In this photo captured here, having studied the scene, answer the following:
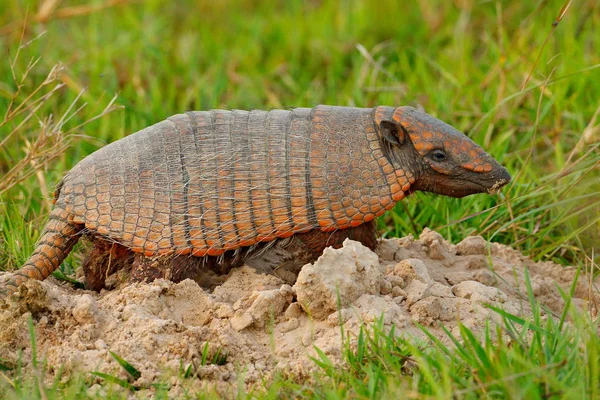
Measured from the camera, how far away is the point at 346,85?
9102mm

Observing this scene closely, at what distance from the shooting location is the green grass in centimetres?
423

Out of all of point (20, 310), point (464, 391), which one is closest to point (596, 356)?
point (464, 391)

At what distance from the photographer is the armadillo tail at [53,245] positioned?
512 centimetres

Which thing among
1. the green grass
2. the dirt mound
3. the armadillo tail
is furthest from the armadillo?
the green grass

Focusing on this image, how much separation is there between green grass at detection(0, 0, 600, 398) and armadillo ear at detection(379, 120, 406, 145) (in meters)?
0.95

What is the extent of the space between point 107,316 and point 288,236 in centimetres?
119

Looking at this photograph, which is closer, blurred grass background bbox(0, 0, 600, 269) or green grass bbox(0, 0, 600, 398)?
green grass bbox(0, 0, 600, 398)

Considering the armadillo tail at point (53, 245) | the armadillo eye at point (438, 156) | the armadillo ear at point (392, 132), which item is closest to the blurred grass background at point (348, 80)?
the armadillo tail at point (53, 245)

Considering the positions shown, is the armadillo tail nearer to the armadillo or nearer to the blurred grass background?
the armadillo

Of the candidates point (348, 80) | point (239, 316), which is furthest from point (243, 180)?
point (348, 80)

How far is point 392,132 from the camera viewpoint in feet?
17.3

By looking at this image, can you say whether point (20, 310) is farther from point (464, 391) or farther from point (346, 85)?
point (346, 85)

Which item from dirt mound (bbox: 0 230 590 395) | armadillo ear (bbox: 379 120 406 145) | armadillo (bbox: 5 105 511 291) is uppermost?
armadillo ear (bbox: 379 120 406 145)

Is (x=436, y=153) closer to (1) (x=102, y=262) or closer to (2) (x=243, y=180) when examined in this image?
(2) (x=243, y=180)
